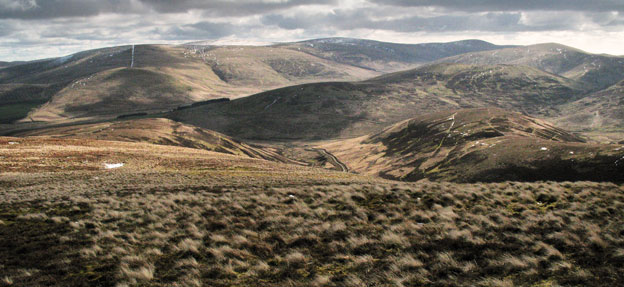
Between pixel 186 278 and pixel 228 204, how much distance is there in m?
9.45

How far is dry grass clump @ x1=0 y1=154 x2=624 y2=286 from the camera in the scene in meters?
11.1

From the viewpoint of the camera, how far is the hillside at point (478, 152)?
65.6 m

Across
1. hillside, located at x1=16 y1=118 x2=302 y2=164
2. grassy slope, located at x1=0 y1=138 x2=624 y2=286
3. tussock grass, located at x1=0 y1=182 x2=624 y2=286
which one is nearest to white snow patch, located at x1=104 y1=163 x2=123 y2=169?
grassy slope, located at x1=0 y1=138 x2=624 y2=286

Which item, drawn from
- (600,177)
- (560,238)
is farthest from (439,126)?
(560,238)

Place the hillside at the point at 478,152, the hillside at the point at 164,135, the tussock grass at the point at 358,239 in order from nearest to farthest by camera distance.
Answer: the tussock grass at the point at 358,239 < the hillside at the point at 478,152 < the hillside at the point at 164,135

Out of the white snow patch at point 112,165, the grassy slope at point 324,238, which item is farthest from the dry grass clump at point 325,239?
the white snow patch at point 112,165

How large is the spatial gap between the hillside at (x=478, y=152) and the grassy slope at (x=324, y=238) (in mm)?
49380

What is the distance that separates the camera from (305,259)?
41.7ft

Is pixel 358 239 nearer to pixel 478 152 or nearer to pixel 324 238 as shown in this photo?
pixel 324 238

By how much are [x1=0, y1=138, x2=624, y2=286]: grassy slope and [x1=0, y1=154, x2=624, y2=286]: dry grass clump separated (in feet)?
0.19

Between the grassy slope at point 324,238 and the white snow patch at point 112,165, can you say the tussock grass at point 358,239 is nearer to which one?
the grassy slope at point 324,238

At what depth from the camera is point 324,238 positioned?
14719mm

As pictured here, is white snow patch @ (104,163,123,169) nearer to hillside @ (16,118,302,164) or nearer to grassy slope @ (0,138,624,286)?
grassy slope @ (0,138,624,286)

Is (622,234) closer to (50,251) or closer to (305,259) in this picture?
(305,259)
